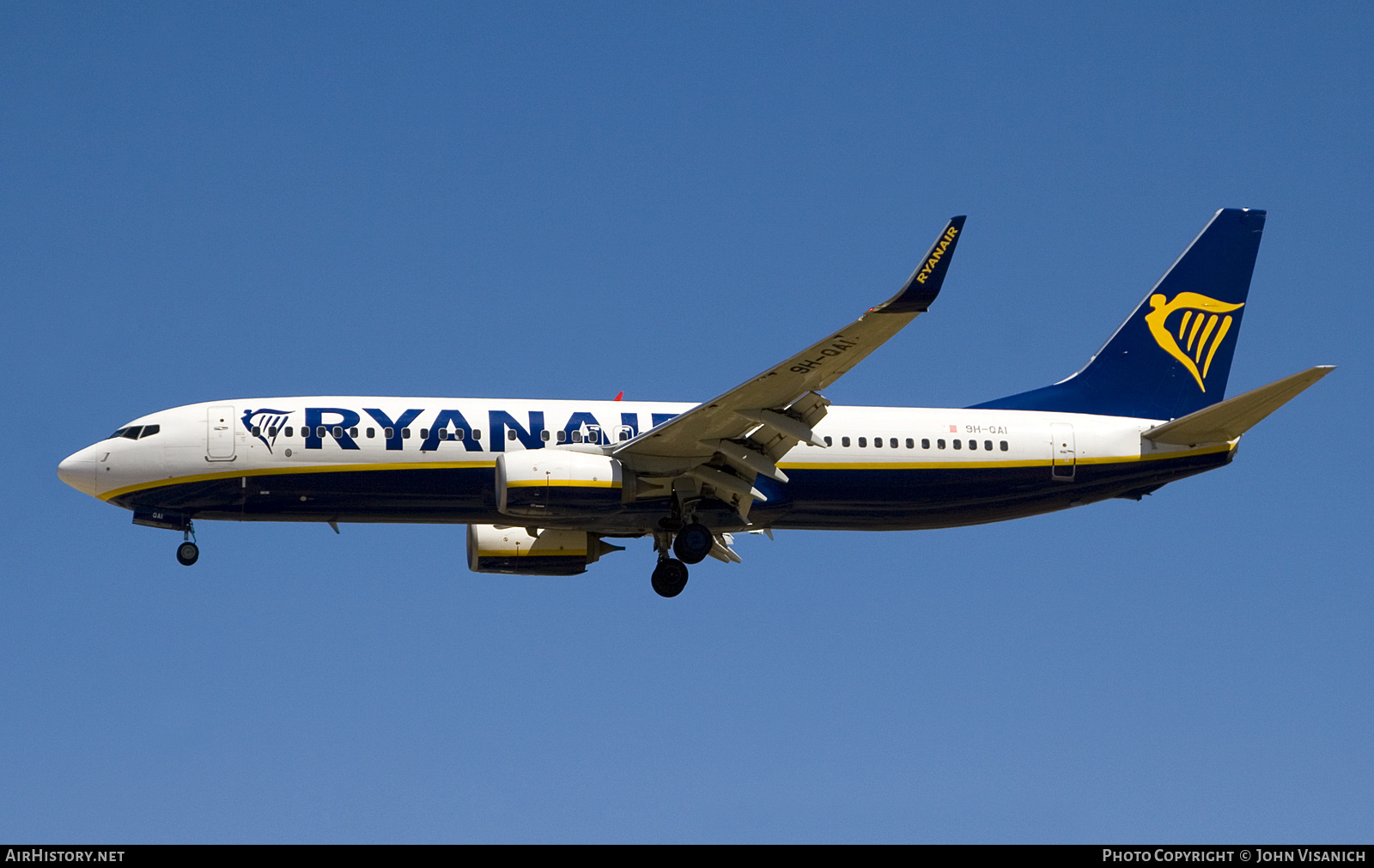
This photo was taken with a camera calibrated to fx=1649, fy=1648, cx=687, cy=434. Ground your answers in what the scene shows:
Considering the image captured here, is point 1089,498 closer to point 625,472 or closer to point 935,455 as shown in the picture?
point 935,455

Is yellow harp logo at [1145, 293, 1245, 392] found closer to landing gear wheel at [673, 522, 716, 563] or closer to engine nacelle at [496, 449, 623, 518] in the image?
landing gear wheel at [673, 522, 716, 563]

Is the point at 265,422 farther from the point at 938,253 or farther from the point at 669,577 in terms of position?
the point at 938,253

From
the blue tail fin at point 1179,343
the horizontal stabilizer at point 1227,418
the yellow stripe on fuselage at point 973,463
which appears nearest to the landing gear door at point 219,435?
the yellow stripe on fuselage at point 973,463

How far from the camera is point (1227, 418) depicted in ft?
118

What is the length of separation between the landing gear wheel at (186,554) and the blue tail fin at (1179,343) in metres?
17.9

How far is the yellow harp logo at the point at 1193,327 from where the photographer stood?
40.0 m

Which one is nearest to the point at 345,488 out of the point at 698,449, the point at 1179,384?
the point at 698,449

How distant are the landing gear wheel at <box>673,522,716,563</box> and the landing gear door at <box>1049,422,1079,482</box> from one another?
8.00 m

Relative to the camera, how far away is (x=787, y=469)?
3509 cm

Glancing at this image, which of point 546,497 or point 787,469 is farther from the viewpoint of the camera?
point 787,469

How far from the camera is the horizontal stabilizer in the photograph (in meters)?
33.6

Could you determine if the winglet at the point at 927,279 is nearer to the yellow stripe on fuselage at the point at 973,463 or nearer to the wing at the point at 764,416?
the wing at the point at 764,416

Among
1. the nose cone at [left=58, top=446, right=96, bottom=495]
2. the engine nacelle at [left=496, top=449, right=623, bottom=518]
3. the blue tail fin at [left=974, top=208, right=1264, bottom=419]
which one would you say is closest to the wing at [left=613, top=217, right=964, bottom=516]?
the engine nacelle at [left=496, top=449, right=623, bottom=518]
